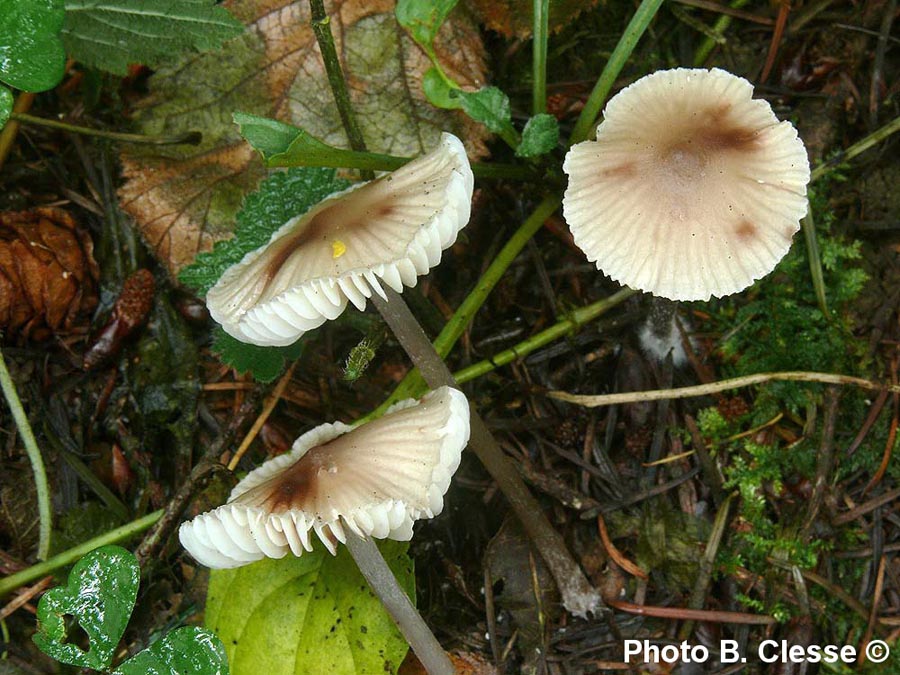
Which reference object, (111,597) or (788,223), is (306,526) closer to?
(111,597)

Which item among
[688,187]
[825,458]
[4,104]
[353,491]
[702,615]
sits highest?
[4,104]

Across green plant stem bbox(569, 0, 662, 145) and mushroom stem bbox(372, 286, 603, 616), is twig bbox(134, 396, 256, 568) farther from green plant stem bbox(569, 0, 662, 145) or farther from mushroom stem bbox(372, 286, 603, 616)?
green plant stem bbox(569, 0, 662, 145)

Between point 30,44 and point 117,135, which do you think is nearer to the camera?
point 30,44

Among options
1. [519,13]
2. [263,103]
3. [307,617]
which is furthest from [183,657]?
[519,13]

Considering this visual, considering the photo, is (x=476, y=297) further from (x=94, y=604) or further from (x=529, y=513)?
(x=94, y=604)

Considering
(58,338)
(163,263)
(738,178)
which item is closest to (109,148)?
(163,263)

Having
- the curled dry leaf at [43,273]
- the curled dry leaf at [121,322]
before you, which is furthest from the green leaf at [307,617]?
the curled dry leaf at [43,273]

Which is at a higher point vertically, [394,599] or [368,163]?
[368,163]
